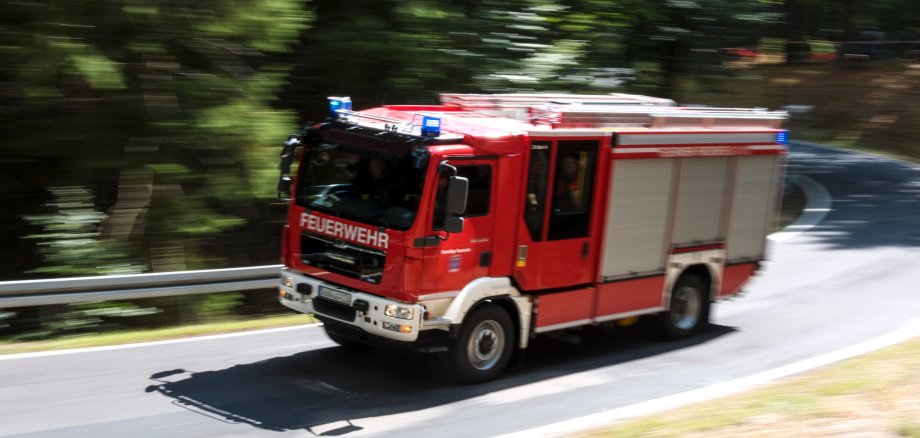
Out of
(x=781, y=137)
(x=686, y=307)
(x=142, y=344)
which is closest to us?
(x=142, y=344)

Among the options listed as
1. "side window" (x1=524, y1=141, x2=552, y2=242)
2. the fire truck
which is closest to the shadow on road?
the fire truck

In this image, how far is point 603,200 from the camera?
34.3ft

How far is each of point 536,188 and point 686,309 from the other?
138 inches

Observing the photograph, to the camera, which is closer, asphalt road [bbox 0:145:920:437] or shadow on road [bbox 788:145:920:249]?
asphalt road [bbox 0:145:920:437]

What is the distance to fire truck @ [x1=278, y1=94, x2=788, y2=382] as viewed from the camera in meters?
8.96

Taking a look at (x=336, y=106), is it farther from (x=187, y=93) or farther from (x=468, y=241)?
(x=187, y=93)

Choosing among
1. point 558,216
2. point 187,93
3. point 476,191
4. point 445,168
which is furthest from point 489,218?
point 187,93

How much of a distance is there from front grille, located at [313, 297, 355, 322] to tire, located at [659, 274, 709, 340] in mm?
4409

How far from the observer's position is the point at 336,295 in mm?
9273

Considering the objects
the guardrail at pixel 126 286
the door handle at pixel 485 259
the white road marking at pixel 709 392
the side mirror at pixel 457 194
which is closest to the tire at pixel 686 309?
the white road marking at pixel 709 392

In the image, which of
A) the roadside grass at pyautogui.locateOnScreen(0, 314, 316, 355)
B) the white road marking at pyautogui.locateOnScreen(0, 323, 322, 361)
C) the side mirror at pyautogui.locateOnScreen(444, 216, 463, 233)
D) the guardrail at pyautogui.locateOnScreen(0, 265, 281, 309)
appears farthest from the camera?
the guardrail at pyautogui.locateOnScreen(0, 265, 281, 309)

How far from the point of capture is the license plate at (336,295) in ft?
30.1

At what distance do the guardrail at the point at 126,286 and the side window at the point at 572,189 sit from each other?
4.28 m

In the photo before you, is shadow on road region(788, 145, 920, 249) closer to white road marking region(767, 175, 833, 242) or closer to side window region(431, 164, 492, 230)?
white road marking region(767, 175, 833, 242)
